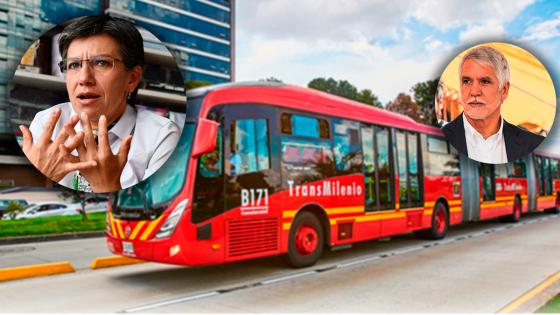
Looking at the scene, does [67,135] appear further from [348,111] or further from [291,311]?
[348,111]

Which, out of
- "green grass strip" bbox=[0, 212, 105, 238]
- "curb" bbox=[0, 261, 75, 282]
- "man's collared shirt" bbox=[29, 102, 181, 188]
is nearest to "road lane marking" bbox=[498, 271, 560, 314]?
"man's collared shirt" bbox=[29, 102, 181, 188]

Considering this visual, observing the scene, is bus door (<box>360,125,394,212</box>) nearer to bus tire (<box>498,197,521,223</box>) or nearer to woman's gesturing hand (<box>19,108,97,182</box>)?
bus tire (<box>498,197,521,223</box>)

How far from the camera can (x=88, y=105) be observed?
1585 millimetres

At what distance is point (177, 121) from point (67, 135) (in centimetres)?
38

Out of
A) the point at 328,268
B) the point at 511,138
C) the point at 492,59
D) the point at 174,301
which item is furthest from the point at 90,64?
the point at 328,268

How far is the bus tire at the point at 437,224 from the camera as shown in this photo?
1130 cm

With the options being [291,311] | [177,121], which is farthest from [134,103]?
[291,311]

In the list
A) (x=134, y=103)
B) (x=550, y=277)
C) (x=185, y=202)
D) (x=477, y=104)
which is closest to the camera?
(x=134, y=103)

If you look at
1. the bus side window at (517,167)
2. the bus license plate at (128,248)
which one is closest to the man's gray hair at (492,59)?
the bus side window at (517,167)

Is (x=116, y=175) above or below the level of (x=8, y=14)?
below

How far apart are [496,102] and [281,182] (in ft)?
18.2

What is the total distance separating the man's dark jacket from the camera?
1.97 metres

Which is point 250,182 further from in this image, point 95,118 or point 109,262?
point 95,118

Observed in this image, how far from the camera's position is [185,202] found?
608 cm
